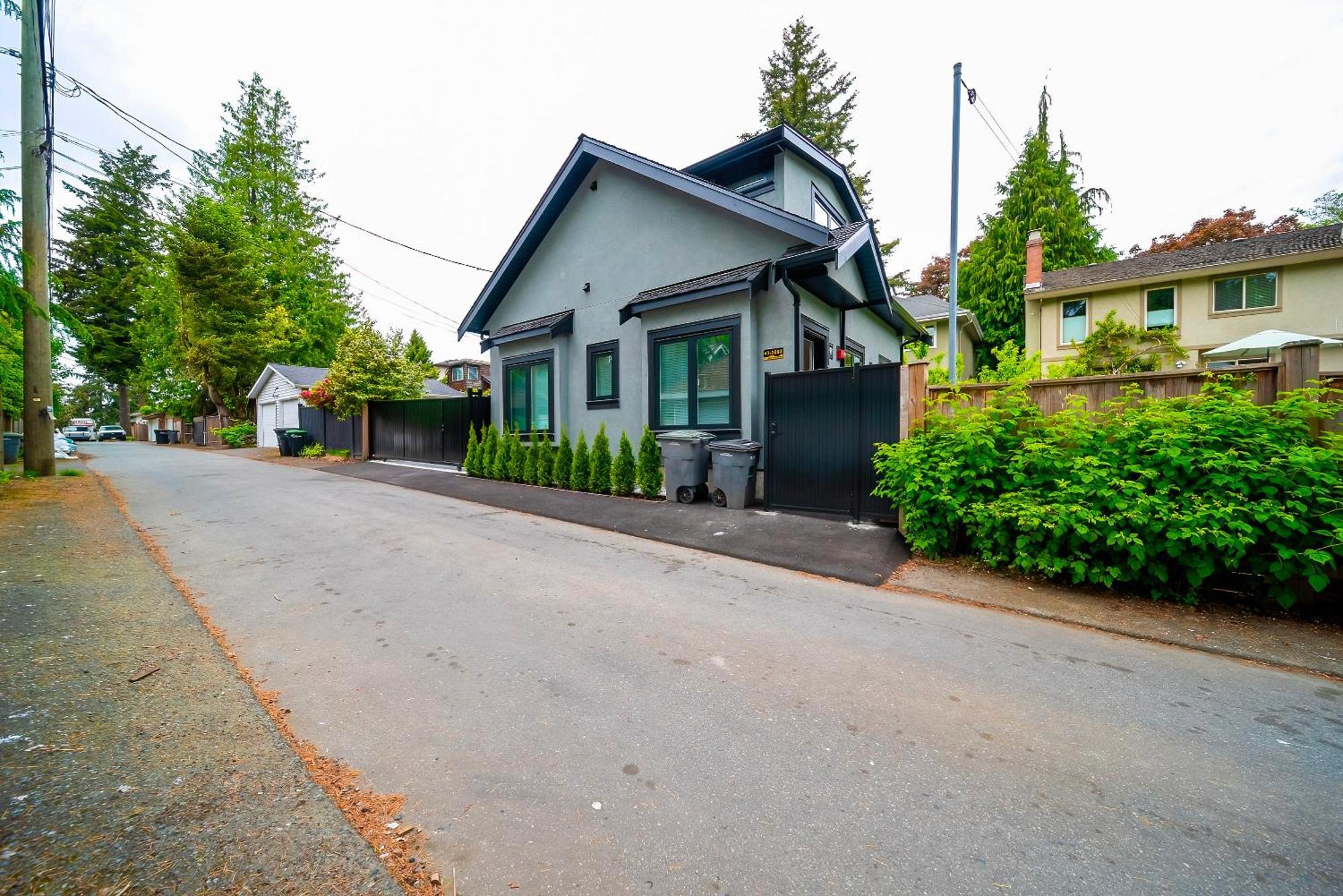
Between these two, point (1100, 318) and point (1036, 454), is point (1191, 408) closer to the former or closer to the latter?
point (1036, 454)

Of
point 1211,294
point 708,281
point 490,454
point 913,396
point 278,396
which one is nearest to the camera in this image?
point 913,396

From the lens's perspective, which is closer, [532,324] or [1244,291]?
[532,324]

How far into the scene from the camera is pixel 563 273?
462 inches

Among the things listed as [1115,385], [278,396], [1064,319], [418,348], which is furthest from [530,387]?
[418,348]

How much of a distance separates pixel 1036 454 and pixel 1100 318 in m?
18.5

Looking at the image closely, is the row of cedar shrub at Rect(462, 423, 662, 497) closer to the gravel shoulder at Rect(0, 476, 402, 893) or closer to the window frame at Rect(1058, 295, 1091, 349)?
the gravel shoulder at Rect(0, 476, 402, 893)

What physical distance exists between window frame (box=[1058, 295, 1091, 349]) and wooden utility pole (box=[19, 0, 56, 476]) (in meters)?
27.0

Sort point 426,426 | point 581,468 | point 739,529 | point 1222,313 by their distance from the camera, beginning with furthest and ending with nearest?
point 1222,313
point 426,426
point 581,468
point 739,529

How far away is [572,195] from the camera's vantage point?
1155cm

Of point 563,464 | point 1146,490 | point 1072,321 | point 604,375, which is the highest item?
point 1072,321

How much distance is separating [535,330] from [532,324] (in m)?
0.42

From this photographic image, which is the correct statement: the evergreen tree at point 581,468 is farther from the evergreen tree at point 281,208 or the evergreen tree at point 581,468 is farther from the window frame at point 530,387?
the evergreen tree at point 281,208

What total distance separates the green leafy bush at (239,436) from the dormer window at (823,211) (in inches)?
1224

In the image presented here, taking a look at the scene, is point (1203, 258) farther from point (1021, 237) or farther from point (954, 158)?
point (954, 158)
